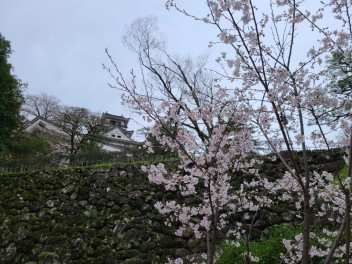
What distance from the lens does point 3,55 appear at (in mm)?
13688

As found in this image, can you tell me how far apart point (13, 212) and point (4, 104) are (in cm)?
614

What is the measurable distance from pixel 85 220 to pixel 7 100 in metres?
7.66

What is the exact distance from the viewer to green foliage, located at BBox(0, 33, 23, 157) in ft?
42.5

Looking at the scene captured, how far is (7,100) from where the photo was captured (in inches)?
516

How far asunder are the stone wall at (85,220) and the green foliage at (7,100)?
4.30m

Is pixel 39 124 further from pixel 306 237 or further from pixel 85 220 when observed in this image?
pixel 306 237

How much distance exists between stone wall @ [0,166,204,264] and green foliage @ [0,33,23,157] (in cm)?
430

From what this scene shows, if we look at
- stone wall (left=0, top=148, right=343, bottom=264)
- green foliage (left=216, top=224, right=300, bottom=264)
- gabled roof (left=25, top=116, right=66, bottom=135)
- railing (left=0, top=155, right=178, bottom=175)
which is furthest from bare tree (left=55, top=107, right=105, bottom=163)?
green foliage (left=216, top=224, right=300, bottom=264)

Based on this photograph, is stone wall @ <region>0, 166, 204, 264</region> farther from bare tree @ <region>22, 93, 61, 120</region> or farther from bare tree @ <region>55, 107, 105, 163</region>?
bare tree @ <region>22, 93, 61, 120</region>

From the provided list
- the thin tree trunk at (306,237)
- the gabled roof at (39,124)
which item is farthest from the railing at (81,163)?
the gabled roof at (39,124)

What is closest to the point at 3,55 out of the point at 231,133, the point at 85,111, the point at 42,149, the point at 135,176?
the point at 42,149

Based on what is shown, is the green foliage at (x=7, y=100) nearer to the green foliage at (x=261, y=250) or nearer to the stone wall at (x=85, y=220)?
the stone wall at (x=85, y=220)

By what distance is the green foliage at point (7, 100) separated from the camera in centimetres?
1295

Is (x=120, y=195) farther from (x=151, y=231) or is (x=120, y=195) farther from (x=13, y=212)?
(x=13, y=212)
